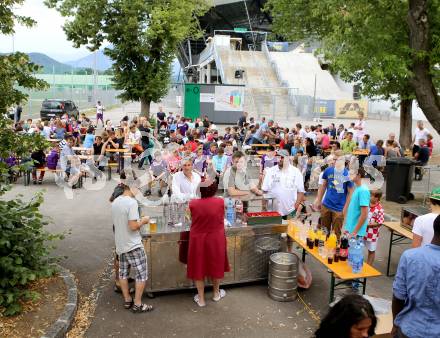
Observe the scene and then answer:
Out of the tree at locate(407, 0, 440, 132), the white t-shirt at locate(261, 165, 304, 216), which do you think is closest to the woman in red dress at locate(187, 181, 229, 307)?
the white t-shirt at locate(261, 165, 304, 216)

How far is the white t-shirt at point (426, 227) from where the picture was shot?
194 inches

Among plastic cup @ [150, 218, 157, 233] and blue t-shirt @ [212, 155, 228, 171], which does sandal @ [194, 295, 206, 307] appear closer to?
plastic cup @ [150, 218, 157, 233]

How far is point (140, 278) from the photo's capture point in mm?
6148

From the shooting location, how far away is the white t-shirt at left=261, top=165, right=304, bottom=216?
789cm

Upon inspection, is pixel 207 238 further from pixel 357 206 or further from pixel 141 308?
pixel 357 206

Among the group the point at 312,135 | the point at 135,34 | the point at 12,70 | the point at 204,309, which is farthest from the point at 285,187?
the point at 135,34

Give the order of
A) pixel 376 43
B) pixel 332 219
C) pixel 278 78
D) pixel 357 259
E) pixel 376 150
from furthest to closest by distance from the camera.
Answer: pixel 278 78 < pixel 376 150 < pixel 376 43 < pixel 332 219 < pixel 357 259

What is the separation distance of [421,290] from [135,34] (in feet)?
71.7

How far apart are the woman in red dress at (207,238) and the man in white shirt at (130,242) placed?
2.20 feet

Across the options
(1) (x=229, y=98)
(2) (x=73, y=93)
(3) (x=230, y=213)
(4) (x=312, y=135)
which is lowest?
(3) (x=230, y=213)

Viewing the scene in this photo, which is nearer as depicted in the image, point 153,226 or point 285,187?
point 153,226

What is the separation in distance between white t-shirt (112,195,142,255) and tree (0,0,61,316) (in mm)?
1125

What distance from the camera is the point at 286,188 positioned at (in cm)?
790

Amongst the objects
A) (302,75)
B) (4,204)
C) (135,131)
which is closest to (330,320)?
(4,204)
